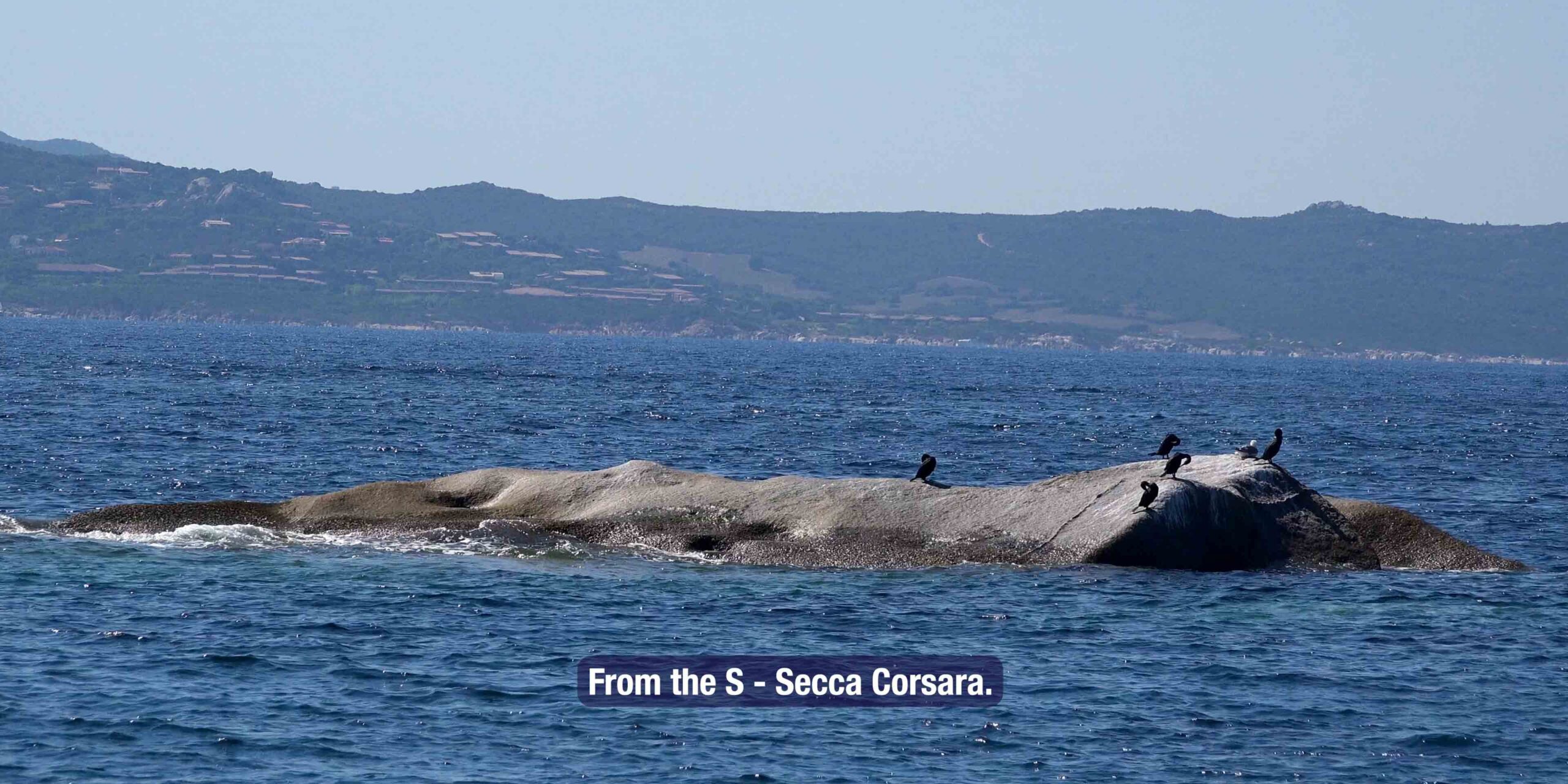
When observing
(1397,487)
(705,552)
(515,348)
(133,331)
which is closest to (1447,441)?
(1397,487)

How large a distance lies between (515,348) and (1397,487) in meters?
154

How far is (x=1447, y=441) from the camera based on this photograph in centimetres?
7138

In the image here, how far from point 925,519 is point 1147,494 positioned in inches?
156

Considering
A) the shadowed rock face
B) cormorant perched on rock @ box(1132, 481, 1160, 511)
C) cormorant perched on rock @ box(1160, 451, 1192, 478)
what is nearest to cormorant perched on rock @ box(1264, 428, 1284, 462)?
the shadowed rock face

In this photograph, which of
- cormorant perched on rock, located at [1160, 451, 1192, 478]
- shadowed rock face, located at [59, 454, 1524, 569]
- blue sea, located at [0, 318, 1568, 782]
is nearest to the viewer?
blue sea, located at [0, 318, 1568, 782]

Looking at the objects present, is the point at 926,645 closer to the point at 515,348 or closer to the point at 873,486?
the point at 873,486

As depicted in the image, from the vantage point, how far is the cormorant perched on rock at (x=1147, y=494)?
26766mm

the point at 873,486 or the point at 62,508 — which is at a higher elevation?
the point at 873,486
